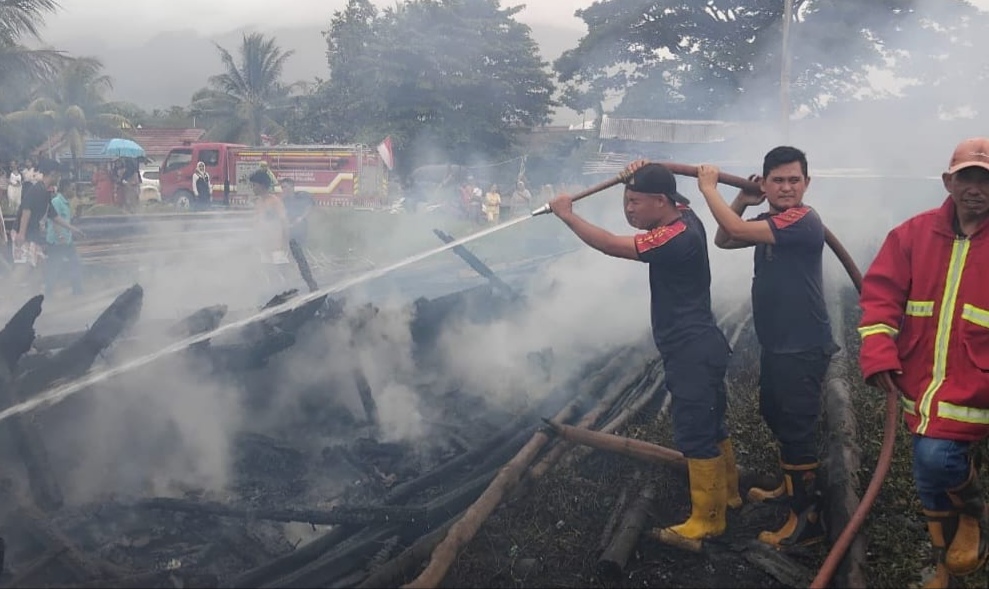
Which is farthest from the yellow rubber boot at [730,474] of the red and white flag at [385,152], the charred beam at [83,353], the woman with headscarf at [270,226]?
the red and white flag at [385,152]

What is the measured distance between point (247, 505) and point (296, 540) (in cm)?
37

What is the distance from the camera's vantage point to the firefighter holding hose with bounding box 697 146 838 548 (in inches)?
146

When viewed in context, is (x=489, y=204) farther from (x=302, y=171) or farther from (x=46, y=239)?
(x=46, y=239)

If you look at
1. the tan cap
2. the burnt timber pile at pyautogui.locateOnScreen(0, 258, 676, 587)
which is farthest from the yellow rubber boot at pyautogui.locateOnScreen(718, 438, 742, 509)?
the tan cap

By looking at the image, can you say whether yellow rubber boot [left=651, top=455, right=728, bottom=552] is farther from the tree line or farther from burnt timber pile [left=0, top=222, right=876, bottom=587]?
the tree line

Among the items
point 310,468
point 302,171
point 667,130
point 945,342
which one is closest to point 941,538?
point 945,342

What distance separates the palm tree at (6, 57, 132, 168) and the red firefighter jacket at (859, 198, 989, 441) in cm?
2414

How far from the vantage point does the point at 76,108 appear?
27.5 m

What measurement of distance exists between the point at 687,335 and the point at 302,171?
22245 millimetres

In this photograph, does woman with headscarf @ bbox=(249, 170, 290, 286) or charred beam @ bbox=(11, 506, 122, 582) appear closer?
charred beam @ bbox=(11, 506, 122, 582)

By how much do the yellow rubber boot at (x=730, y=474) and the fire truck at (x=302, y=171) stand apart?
2061cm

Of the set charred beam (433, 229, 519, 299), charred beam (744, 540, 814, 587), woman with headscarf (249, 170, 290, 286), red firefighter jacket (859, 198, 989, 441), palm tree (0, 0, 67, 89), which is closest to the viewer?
red firefighter jacket (859, 198, 989, 441)

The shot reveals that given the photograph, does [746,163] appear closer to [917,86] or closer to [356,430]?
[917,86]

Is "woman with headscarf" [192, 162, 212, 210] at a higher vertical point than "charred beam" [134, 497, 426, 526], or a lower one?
higher
